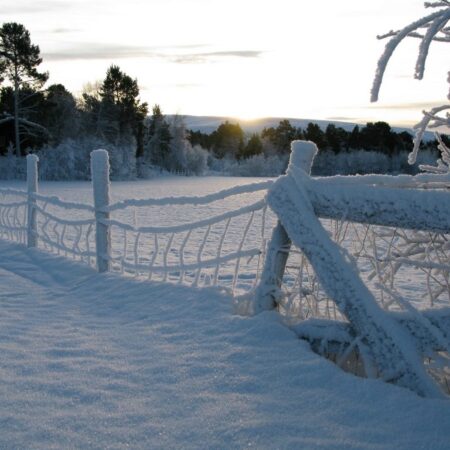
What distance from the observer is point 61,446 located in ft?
7.62

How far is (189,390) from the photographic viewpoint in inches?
111

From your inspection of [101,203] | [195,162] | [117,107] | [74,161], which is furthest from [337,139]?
[101,203]

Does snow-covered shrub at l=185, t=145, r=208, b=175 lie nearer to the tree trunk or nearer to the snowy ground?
the tree trunk

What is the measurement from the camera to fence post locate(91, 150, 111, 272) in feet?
19.8

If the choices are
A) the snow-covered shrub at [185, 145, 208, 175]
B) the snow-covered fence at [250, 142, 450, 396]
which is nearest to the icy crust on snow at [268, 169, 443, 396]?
the snow-covered fence at [250, 142, 450, 396]

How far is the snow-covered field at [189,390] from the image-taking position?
2.36 meters

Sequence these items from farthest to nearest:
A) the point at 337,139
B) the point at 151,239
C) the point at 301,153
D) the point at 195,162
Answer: the point at 337,139 < the point at 195,162 < the point at 151,239 < the point at 301,153

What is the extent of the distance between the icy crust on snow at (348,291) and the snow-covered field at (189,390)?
0.35ft

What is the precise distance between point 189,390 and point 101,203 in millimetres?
3716

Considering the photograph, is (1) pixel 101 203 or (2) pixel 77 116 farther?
(2) pixel 77 116

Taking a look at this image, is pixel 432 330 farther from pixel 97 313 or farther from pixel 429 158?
pixel 429 158

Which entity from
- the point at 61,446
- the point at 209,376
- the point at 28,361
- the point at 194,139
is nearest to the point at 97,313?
the point at 28,361

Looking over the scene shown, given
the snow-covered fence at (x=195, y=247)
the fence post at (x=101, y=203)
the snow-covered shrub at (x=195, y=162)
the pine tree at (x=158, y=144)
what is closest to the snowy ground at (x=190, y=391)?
the snow-covered fence at (x=195, y=247)

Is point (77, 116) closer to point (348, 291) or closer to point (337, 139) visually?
point (337, 139)
